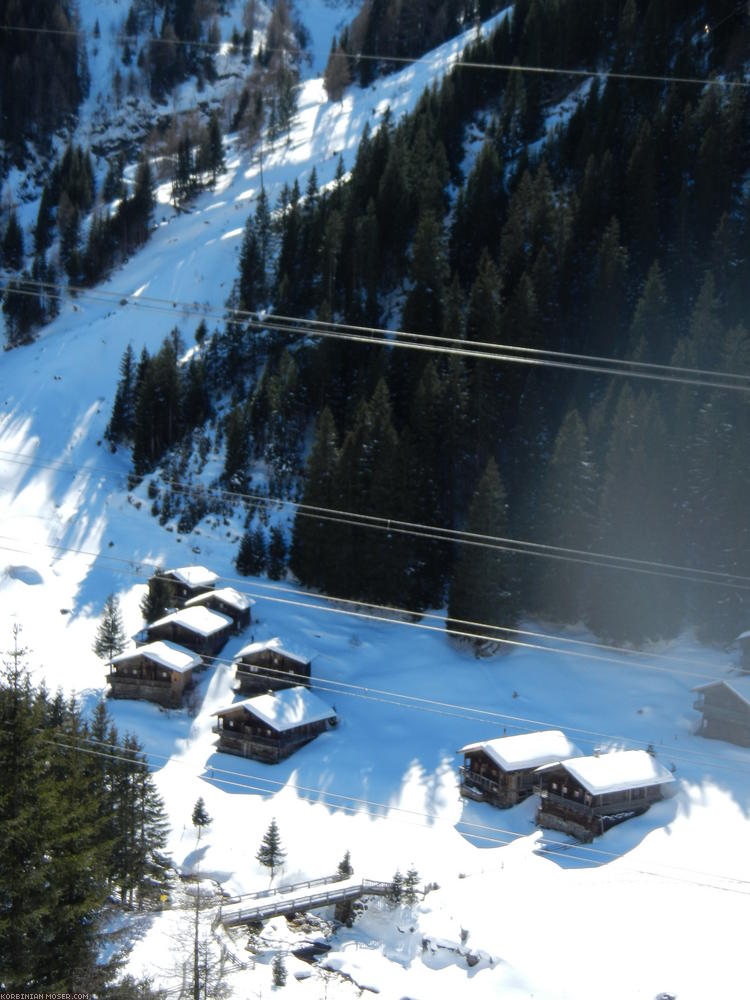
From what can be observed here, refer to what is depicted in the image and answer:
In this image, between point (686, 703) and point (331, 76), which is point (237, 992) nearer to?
point (686, 703)

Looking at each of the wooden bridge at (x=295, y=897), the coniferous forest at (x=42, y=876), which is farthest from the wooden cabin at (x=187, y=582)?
the coniferous forest at (x=42, y=876)

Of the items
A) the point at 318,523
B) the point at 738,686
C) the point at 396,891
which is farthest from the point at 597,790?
the point at 318,523

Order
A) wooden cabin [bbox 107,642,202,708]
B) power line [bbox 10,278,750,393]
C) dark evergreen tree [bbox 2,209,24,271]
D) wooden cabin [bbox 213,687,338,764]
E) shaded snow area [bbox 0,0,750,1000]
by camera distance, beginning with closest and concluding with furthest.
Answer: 1. power line [bbox 10,278,750,393]
2. shaded snow area [bbox 0,0,750,1000]
3. wooden cabin [bbox 213,687,338,764]
4. wooden cabin [bbox 107,642,202,708]
5. dark evergreen tree [bbox 2,209,24,271]

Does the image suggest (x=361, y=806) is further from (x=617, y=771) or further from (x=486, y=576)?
(x=486, y=576)

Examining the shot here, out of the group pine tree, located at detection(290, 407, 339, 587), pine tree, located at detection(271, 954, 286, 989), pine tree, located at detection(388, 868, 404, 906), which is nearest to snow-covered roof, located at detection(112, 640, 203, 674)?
pine tree, located at detection(290, 407, 339, 587)

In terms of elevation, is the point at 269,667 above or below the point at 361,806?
above

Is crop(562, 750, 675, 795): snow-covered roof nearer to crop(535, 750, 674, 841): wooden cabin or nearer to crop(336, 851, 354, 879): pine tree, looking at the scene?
crop(535, 750, 674, 841): wooden cabin

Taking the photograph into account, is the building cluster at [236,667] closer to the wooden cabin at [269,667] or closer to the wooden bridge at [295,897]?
the wooden cabin at [269,667]
